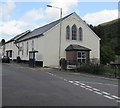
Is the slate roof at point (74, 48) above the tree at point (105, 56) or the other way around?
above

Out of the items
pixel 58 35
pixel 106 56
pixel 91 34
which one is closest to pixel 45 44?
pixel 58 35

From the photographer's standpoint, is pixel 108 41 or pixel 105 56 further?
pixel 108 41

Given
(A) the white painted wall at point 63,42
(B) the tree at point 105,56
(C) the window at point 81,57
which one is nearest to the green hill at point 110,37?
(B) the tree at point 105,56

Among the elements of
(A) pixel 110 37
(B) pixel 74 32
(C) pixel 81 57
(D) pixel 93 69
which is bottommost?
(D) pixel 93 69

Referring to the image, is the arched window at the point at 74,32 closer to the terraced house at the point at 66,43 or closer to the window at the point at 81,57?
the terraced house at the point at 66,43

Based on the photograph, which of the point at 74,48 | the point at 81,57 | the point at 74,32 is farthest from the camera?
the point at 74,32

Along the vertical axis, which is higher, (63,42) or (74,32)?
(74,32)

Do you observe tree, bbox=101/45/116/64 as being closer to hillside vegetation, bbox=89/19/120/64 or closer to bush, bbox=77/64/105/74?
hillside vegetation, bbox=89/19/120/64

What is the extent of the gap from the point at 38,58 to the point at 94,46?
10169 mm

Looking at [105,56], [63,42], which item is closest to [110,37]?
[105,56]

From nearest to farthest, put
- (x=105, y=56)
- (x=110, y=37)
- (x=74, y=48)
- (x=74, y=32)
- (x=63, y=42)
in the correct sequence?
(x=74, y=48) → (x=63, y=42) → (x=74, y=32) → (x=105, y=56) → (x=110, y=37)

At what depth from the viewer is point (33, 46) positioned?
1574 inches

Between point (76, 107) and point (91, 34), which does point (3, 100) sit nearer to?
point (76, 107)

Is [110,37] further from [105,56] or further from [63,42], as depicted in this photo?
[63,42]
